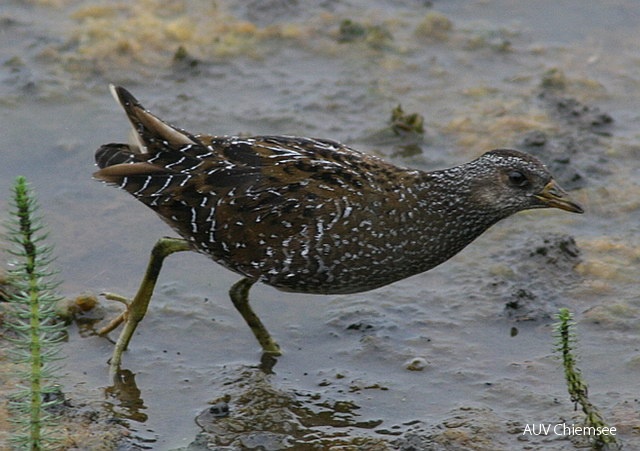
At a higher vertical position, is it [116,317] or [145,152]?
[145,152]

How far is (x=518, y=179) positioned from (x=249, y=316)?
1727 millimetres

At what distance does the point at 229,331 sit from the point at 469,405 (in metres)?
1.58

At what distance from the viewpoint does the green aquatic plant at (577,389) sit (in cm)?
557

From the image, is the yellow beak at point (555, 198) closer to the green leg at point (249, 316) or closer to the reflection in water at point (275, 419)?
the reflection in water at point (275, 419)

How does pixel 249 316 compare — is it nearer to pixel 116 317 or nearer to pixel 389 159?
pixel 116 317

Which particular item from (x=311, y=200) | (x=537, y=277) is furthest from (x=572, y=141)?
(x=311, y=200)

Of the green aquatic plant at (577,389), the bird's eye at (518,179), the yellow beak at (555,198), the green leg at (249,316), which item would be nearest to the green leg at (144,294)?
the green leg at (249,316)

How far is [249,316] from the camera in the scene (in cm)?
712

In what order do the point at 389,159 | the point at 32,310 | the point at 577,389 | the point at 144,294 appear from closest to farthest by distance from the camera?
the point at 32,310
the point at 577,389
the point at 144,294
the point at 389,159

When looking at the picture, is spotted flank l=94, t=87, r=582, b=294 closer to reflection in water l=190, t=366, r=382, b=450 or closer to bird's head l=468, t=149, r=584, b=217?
bird's head l=468, t=149, r=584, b=217

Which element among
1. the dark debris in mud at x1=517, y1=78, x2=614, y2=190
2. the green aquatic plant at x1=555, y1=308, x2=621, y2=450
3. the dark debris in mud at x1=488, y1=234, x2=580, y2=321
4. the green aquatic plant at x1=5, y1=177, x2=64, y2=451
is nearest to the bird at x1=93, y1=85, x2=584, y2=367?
the dark debris in mud at x1=488, y1=234, x2=580, y2=321

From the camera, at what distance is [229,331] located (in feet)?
24.3

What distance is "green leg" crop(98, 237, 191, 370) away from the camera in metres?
7.00

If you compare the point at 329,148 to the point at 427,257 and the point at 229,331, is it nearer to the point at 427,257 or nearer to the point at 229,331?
the point at 427,257
